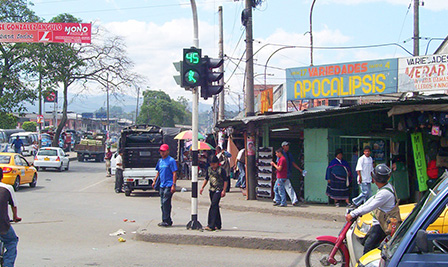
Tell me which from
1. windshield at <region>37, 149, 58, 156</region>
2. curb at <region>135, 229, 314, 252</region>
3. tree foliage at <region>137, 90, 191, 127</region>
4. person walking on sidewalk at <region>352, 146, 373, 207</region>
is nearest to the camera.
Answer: curb at <region>135, 229, 314, 252</region>

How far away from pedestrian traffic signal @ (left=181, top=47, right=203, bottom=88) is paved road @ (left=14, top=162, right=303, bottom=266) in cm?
338

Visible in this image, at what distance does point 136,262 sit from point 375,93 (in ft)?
37.2

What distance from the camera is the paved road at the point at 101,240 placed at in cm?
801

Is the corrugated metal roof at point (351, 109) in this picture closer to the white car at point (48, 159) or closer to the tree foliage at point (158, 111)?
the white car at point (48, 159)

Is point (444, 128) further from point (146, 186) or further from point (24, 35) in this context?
point (24, 35)

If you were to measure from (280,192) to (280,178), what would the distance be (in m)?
0.43

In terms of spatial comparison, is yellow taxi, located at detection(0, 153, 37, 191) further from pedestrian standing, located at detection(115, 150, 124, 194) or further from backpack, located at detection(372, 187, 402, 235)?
backpack, located at detection(372, 187, 402, 235)

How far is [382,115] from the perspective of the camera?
45.3 feet

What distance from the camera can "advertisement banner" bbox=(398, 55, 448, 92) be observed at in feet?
50.4

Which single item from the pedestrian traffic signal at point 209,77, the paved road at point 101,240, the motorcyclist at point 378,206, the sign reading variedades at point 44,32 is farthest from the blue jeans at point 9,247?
the sign reading variedades at point 44,32

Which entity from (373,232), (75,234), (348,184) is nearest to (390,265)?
(373,232)

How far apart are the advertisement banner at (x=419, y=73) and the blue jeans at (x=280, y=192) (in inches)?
231

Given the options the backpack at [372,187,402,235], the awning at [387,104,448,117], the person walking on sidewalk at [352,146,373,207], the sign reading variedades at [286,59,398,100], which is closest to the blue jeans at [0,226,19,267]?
the backpack at [372,187,402,235]

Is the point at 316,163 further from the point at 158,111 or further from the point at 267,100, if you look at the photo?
the point at 158,111
